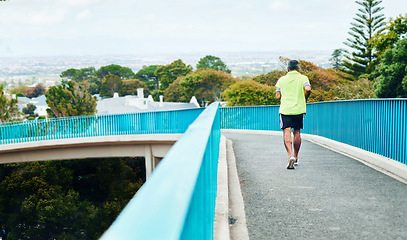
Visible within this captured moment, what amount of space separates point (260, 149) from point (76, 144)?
18256mm

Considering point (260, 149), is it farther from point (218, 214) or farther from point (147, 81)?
point (147, 81)

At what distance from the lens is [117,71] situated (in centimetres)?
15662

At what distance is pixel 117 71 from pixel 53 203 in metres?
126

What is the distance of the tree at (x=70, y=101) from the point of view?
58219 millimetres

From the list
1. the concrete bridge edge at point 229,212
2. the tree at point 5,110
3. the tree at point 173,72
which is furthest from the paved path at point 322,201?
the tree at point 173,72

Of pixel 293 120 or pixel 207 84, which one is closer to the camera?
pixel 293 120

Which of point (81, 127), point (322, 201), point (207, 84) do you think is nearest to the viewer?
point (322, 201)

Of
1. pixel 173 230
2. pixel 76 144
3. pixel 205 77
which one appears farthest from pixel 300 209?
pixel 205 77

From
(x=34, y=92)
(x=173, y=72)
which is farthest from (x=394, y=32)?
(x=34, y=92)

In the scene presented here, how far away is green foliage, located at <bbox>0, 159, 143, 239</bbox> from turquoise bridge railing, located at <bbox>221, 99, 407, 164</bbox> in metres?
23.8

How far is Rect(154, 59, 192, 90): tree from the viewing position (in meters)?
125

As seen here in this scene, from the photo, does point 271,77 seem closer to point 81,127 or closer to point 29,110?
point 81,127

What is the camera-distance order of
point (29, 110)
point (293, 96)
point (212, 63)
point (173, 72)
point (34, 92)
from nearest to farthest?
1. point (293, 96)
2. point (173, 72)
3. point (29, 110)
4. point (212, 63)
5. point (34, 92)

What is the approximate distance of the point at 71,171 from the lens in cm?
3962
